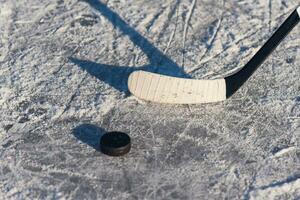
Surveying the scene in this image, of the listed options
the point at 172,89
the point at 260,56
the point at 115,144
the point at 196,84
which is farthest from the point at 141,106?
the point at 260,56

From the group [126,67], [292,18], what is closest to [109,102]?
[126,67]

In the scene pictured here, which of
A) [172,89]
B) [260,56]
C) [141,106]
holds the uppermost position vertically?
[260,56]

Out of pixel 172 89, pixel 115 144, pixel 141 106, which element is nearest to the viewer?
pixel 115 144

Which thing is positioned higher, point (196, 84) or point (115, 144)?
point (196, 84)

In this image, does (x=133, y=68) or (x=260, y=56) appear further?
(x=133, y=68)

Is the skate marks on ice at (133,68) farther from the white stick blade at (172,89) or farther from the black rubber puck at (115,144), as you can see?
the black rubber puck at (115,144)

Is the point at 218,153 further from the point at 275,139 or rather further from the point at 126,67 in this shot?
the point at 126,67

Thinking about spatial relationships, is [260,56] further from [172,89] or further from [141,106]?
[141,106]

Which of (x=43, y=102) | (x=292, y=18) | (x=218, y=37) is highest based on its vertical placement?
(x=292, y=18)
